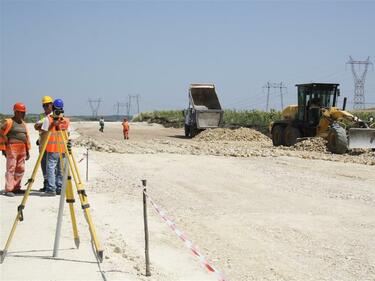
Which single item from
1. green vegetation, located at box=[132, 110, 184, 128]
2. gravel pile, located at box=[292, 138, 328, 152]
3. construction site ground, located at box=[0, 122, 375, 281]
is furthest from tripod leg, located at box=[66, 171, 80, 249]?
green vegetation, located at box=[132, 110, 184, 128]

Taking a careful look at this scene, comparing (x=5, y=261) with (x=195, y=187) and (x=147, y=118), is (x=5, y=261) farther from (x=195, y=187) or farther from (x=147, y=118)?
(x=147, y=118)

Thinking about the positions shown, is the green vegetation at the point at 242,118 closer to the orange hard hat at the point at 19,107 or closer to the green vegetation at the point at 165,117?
the green vegetation at the point at 165,117

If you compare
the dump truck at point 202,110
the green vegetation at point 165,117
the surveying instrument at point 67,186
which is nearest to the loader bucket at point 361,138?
the dump truck at point 202,110

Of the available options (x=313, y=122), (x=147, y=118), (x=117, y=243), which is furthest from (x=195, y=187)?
(x=147, y=118)

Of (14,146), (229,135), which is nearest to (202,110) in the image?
(229,135)

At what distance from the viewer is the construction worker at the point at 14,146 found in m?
9.85

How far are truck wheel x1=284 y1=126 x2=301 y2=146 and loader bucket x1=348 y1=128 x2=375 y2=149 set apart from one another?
3.63 metres

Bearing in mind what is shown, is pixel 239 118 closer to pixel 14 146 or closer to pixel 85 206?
pixel 14 146

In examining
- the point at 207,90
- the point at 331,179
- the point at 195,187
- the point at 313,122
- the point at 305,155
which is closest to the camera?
the point at 195,187

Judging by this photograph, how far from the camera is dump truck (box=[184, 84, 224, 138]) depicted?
112ft

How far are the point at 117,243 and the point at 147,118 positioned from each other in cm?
6543

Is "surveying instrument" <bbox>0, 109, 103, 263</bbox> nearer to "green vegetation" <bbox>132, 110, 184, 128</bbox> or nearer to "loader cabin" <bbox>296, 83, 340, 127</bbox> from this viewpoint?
"loader cabin" <bbox>296, 83, 340, 127</bbox>

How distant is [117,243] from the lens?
23.8ft

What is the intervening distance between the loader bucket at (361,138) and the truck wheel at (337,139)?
0.26 metres
